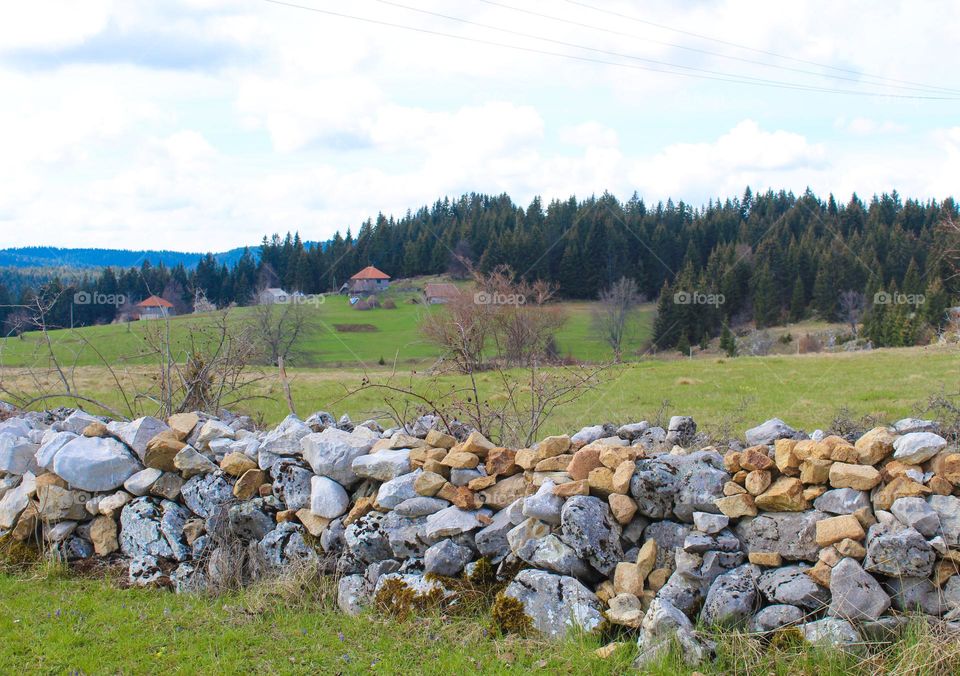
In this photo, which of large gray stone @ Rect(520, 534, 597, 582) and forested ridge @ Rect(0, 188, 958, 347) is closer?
large gray stone @ Rect(520, 534, 597, 582)

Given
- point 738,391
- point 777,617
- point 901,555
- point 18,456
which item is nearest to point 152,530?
point 18,456

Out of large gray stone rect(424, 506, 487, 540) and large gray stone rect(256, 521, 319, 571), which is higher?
large gray stone rect(424, 506, 487, 540)

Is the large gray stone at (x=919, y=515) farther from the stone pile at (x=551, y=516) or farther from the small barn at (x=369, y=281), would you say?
the small barn at (x=369, y=281)

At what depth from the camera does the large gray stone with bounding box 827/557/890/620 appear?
4301 mm

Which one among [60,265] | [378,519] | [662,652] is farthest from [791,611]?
[60,265]

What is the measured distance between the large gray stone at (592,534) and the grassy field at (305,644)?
524 mm

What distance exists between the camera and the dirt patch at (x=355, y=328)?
6362cm

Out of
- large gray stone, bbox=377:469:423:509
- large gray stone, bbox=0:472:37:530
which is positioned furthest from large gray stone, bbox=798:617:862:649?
large gray stone, bbox=0:472:37:530

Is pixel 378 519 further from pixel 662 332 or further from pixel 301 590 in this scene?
pixel 662 332

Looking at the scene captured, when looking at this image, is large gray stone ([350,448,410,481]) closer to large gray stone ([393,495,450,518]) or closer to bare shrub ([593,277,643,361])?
large gray stone ([393,495,450,518])

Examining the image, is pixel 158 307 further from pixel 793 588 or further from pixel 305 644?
pixel 793 588

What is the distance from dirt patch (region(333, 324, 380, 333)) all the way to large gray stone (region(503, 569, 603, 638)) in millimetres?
58985

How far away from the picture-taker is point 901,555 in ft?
14.1

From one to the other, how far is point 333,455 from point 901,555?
415 centimetres
